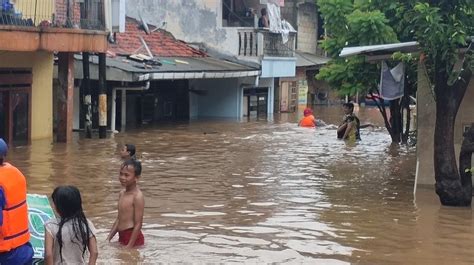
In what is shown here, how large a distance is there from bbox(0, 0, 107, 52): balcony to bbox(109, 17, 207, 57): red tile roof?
505 centimetres

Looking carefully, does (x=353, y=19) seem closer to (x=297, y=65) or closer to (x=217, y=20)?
(x=217, y=20)

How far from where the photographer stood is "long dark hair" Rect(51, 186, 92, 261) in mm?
6207

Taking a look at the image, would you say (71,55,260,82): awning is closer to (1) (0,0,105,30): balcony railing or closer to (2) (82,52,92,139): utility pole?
(2) (82,52,92,139): utility pole

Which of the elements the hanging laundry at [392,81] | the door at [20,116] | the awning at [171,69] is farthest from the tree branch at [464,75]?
the awning at [171,69]

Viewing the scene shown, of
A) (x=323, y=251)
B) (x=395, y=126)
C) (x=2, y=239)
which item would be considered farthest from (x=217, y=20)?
(x=2, y=239)

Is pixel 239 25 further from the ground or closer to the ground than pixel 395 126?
further from the ground

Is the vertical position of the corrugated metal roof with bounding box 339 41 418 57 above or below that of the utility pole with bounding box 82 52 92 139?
above

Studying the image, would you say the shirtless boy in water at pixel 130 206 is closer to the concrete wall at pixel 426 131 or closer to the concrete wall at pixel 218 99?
the concrete wall at pixel 426 131

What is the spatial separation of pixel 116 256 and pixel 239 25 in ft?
100

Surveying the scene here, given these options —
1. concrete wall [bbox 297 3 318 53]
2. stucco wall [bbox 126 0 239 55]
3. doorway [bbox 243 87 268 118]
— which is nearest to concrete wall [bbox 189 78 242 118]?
doorway [bbox 243 87 268 118]

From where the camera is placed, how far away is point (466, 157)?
12688 millimetres

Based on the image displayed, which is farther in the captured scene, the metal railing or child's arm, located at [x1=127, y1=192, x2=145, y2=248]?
the metal railing

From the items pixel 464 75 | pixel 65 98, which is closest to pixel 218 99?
pixel 65 98

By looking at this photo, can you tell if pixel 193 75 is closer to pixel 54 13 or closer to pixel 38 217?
pixel 54 13
